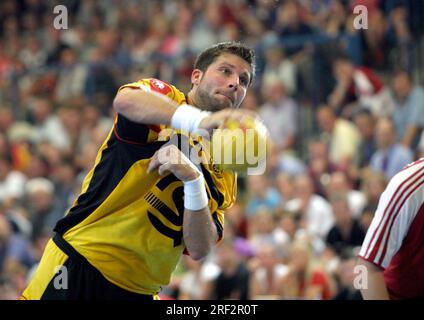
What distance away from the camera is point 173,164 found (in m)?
5.63

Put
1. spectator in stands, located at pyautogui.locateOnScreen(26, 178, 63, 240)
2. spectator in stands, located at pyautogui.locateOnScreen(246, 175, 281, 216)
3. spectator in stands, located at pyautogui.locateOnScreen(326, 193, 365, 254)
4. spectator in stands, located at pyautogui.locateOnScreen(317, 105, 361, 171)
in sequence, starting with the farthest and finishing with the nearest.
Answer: spectator in stands, located at pyautogui.locateOnScreen(26, 178, 63, 240)
spectator in stands, located at pyautogui.locateOnScreen(246, 175, 281, 216)
spectator in stands, located at pyautogui.locateOnScreen(317, 105, 361, 171)
spectator in stands, located at pyautogui.locateOnScreen(326, 193, 365, 254)

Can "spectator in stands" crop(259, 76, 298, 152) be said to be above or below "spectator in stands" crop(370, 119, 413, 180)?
above

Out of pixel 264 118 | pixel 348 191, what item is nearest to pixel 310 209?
pixel 348 191

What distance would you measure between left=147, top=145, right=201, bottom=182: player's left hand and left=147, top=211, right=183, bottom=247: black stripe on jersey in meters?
0.43

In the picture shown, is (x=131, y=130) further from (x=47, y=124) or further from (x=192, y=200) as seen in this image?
(x=47, y=124)

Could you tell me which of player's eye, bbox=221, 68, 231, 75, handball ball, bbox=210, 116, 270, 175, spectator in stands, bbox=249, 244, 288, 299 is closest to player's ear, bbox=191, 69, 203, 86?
player's eye, bbox=221, 68, 231, 75

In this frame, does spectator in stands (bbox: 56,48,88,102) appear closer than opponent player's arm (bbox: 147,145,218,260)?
No

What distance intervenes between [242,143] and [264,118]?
347 inches

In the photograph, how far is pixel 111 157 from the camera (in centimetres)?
604

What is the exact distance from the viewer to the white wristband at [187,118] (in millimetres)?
4941

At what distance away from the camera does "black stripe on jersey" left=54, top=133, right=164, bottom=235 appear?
19.5 ft

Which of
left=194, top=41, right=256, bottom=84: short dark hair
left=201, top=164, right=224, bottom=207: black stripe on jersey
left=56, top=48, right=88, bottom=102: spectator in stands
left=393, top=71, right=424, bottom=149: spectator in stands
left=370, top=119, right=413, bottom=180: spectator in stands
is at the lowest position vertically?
left=201, top=164, right=224, bottom=207: black stripe on jersey

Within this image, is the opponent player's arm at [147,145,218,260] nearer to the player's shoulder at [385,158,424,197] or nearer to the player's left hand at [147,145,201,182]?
the player's left hand at [147,145,201,182]

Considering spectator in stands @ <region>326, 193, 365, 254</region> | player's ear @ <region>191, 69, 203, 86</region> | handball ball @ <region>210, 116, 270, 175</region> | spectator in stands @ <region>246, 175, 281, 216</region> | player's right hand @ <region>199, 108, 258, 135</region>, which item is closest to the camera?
player's right hand @ <region>199, 108, 258, 135</region>
